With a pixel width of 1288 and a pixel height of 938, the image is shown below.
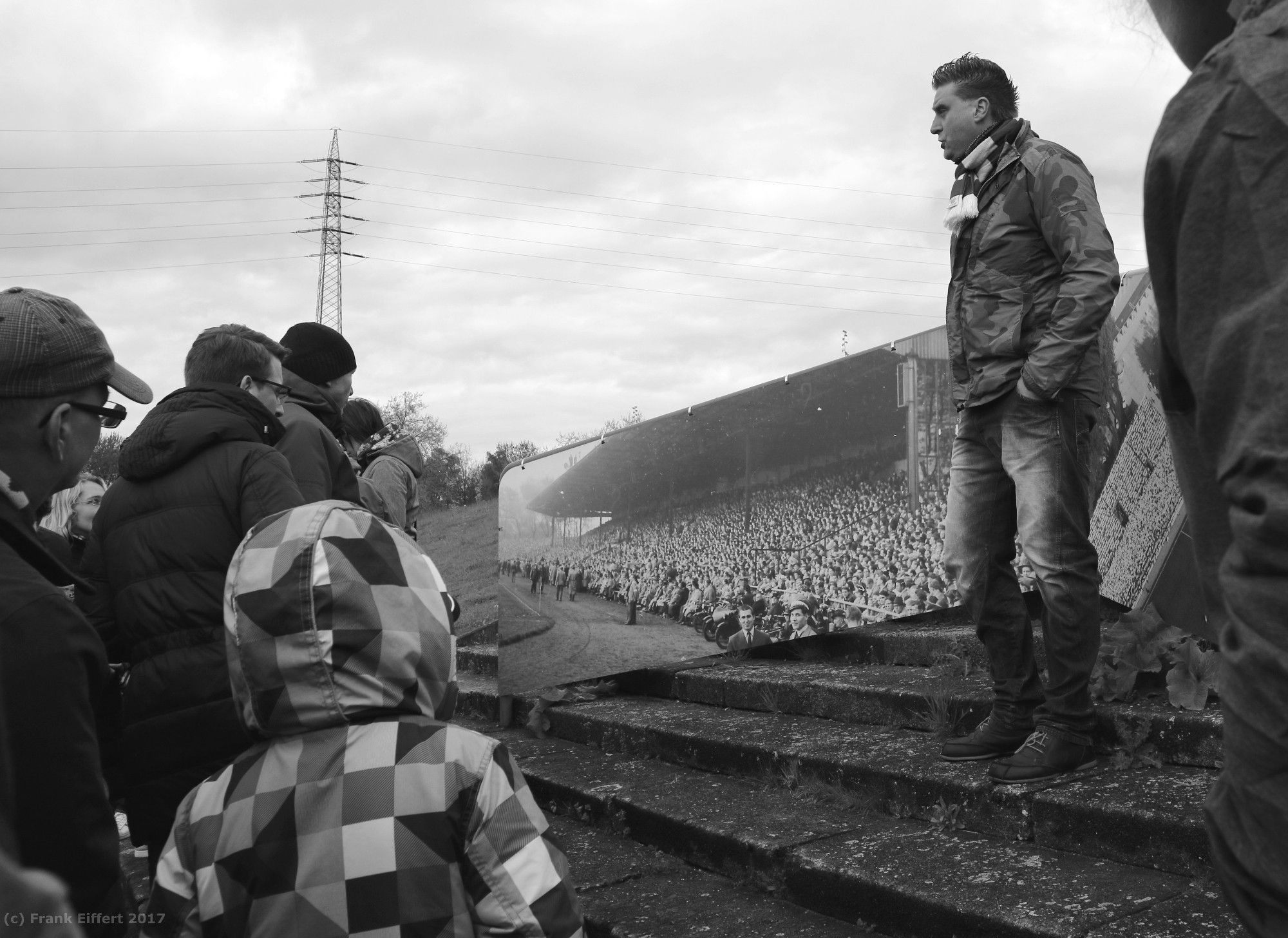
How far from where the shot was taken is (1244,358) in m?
0.86

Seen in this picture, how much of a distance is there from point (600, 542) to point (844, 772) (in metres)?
2.24

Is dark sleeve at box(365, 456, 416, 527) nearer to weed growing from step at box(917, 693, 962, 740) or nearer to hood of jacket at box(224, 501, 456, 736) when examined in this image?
weed growing from step at box(917, 693, 962, 740)

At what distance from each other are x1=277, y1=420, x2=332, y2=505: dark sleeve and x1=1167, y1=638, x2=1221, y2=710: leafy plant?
8.53ft

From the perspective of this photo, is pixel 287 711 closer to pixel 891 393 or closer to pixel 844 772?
pixel 844 772

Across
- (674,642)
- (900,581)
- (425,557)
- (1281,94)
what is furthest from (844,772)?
(1281,94)

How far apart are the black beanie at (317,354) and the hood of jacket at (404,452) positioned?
3.13 feet

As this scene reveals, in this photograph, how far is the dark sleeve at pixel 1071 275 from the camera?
3.01 metres

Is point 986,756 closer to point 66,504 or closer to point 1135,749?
point 1135,749

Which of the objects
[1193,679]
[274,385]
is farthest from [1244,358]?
[274,385]

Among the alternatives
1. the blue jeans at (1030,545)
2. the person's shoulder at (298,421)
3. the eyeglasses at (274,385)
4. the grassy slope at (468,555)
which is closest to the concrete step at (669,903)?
the blue jeans at (1030,545)

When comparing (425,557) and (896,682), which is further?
(896,682)

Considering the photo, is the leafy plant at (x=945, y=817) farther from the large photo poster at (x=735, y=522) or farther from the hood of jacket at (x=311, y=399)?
the hood of jacket at (x=311, y=399)

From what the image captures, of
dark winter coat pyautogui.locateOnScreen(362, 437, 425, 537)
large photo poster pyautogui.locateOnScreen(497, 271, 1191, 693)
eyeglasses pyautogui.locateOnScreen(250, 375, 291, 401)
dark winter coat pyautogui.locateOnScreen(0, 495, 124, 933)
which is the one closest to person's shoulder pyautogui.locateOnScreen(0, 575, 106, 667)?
dark winter coat pyautogui.locateOnScreen(0, 495, 124, 933)

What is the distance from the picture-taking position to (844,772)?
344cm
